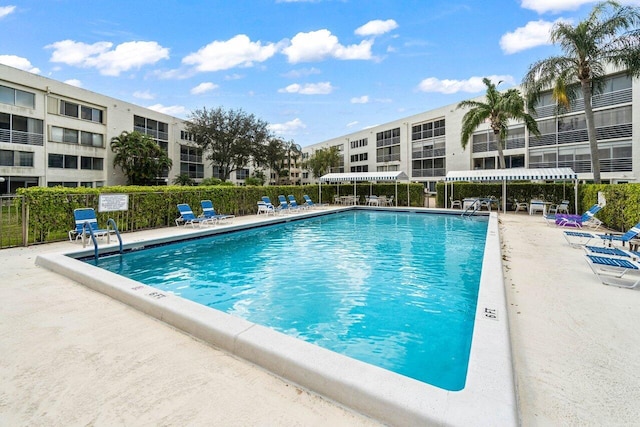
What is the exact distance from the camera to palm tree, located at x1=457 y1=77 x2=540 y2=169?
A: 23125 mm

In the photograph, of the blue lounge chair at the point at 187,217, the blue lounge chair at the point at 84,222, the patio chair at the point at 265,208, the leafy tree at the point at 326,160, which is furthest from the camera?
the leafy tree at the point at 326,160

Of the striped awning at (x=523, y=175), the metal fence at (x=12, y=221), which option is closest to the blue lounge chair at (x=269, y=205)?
the striped awning at (x=523, y=175)

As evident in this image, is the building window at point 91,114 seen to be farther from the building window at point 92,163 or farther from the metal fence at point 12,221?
the metal fence at point 12,221

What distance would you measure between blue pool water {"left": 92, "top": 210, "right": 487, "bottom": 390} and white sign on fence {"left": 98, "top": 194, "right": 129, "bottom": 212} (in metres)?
2.20

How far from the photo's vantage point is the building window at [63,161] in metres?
28.4

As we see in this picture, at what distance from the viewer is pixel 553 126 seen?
29.9 m

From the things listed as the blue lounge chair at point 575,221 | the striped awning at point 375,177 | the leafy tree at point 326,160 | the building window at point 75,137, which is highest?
the leafy tree at point 326,160

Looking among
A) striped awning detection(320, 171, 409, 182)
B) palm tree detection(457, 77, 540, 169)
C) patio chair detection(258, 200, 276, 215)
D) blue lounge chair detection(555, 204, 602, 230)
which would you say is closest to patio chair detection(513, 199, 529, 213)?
palm tree detection(457, 77, 540, 169)

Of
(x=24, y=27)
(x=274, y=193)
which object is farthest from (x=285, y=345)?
(x=24, y=27)

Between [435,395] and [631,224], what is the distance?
11830 mm

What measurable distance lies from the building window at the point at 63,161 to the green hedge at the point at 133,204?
20.3 m

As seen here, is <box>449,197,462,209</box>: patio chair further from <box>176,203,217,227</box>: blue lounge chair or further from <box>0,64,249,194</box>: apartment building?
<box>0,64,249,194</box>: apartment building

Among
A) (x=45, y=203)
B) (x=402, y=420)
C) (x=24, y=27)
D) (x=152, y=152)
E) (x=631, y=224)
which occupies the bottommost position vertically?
(x=402, y=420)

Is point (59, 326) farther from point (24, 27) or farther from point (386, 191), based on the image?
point (386, 191)
